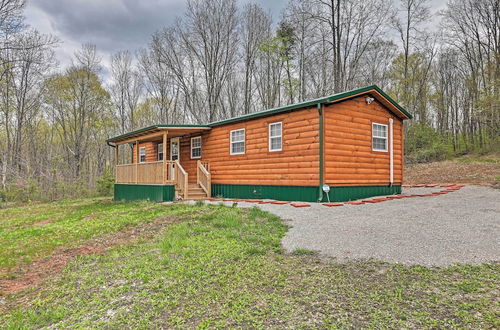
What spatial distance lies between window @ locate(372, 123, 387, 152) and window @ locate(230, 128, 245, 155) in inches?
194

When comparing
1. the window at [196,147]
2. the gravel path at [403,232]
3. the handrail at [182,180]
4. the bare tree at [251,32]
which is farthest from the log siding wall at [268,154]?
the bare tree at [251,32]

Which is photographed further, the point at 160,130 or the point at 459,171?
the point at 459,171

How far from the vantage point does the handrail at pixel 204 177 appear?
12219mm

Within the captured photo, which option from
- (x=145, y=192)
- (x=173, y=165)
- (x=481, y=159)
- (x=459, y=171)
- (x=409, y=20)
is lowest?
(x=145, y=192)

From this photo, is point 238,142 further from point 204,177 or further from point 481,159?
point 481,159

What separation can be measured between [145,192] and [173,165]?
75.9 inches

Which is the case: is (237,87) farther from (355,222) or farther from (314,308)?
(314,308)

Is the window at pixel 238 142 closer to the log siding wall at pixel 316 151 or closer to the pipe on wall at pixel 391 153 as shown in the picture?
the log siding wall at pixel 316 151

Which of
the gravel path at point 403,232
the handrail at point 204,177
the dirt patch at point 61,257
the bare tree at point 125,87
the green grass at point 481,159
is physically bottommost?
the dirt patch at point 61,257

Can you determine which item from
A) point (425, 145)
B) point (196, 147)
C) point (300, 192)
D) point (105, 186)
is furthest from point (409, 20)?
point (105, 186)

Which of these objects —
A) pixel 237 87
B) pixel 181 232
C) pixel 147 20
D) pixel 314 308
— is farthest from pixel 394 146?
pixel 147 20

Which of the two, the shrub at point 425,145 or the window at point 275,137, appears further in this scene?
the shrub at point 425,145

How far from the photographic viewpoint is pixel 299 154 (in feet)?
30.9

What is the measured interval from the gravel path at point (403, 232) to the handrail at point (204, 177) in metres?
5.16
